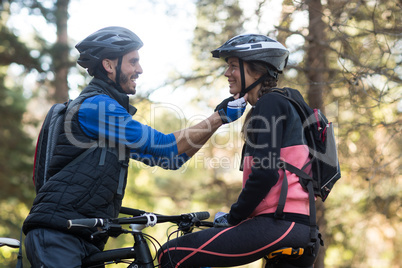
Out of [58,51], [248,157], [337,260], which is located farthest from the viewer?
[337,260]

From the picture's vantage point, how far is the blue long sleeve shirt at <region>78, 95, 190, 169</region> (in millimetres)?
3592

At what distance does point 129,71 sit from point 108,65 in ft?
0.68

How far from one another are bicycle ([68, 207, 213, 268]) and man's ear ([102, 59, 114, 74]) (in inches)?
61.4

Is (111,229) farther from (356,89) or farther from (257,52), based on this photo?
(356,89)

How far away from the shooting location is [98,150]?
3465mm

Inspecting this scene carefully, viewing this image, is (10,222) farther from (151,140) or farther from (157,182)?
(151,140)

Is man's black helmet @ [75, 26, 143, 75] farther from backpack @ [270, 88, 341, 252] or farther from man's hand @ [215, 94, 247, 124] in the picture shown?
backpack @ [270, 88, 341, 252]

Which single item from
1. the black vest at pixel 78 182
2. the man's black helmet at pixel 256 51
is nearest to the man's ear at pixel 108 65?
the black vest at pixel 78 182

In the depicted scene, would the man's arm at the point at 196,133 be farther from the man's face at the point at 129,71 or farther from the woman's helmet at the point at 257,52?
the man's face at the point at 129,71

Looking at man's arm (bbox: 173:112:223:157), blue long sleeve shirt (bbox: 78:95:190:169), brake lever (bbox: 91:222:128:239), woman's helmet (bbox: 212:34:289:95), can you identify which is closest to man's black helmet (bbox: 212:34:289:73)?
woman's helmet (bbox: 212:34:289:95)

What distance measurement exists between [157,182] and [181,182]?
2262 millimetres

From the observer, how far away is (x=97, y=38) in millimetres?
4023

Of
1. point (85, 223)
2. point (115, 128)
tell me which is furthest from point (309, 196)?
point (115, 128)

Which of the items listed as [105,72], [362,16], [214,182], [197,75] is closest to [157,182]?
[214,182]
